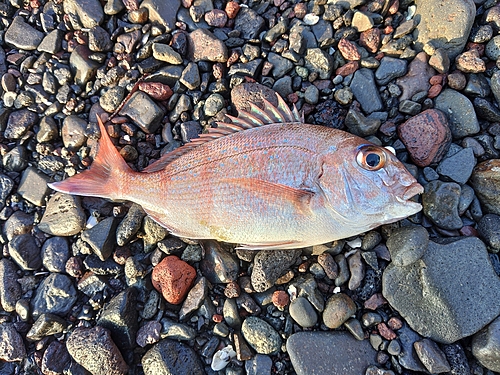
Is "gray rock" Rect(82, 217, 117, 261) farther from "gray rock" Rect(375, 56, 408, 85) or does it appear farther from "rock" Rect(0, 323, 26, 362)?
"gray rock" Rect(375, 56, 408, 85)

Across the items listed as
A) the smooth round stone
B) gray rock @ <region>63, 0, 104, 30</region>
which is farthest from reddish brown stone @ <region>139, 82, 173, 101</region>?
the smooth round stone

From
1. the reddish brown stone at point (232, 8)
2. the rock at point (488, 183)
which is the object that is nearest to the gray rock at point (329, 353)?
the rock at point (488, 183)

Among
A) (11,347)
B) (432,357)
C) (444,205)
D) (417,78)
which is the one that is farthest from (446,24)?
(11,347)

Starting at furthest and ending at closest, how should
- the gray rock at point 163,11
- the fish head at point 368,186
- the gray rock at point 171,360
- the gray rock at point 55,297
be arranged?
the gray rock at point 163,11, the gray rock at point 55,297, the gray rock at point 171,360, the fish head at point 368,186

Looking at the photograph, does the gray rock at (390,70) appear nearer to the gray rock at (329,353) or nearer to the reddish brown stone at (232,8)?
the reddish brown stone at (232,8)

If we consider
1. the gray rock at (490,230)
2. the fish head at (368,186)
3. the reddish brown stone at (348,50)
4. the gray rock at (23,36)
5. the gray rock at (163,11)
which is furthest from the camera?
the gray rock at (23,36)

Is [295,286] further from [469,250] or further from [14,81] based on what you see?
[14,81]
